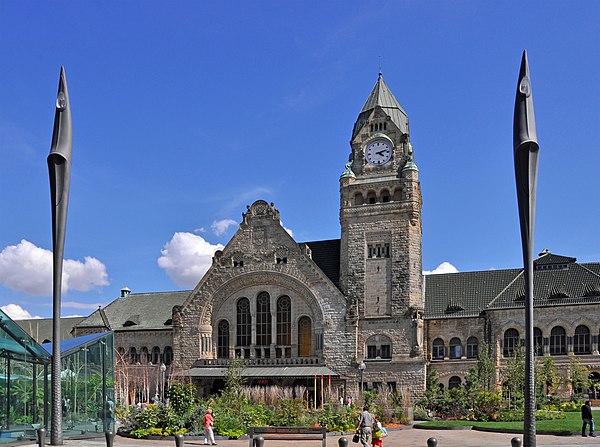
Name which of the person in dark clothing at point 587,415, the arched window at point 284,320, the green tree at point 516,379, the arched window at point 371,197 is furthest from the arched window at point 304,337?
the person in dark clothing at point 587,415

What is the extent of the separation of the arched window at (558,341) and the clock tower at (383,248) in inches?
398

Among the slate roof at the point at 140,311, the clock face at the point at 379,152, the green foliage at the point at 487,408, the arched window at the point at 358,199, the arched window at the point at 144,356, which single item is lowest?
the green foliage at the point at 487,408

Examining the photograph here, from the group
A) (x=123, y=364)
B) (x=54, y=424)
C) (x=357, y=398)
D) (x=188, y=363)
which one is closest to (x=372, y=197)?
(x=357, y=398)

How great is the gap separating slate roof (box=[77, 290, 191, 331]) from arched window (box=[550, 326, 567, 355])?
35.2 metres

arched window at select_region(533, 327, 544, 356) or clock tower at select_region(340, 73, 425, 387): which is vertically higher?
clock tower at select_region(340, 73, 425, 387)

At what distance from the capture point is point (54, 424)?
89.0 ft

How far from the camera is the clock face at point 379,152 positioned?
65.6 m

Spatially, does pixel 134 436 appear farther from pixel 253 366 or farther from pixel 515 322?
pixel 515 322

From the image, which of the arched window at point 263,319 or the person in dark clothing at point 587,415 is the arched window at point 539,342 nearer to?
the arched window at point 263,319

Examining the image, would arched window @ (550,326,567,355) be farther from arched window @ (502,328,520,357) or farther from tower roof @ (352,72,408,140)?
tower roof @ (352,72,408,140)

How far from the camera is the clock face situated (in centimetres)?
6562

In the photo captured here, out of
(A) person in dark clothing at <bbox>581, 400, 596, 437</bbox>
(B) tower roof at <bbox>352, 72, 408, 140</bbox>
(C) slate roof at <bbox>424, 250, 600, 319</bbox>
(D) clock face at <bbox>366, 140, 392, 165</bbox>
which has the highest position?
(B) tower roof at <bbox>352, 72, 408, 140</bbox>

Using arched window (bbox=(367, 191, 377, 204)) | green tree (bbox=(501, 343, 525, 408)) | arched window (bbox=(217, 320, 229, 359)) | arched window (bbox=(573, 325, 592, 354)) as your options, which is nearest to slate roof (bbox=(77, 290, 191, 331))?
arched window (bbox=(217, 320, 229, 359))

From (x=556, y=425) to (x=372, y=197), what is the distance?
30515 millimetres
